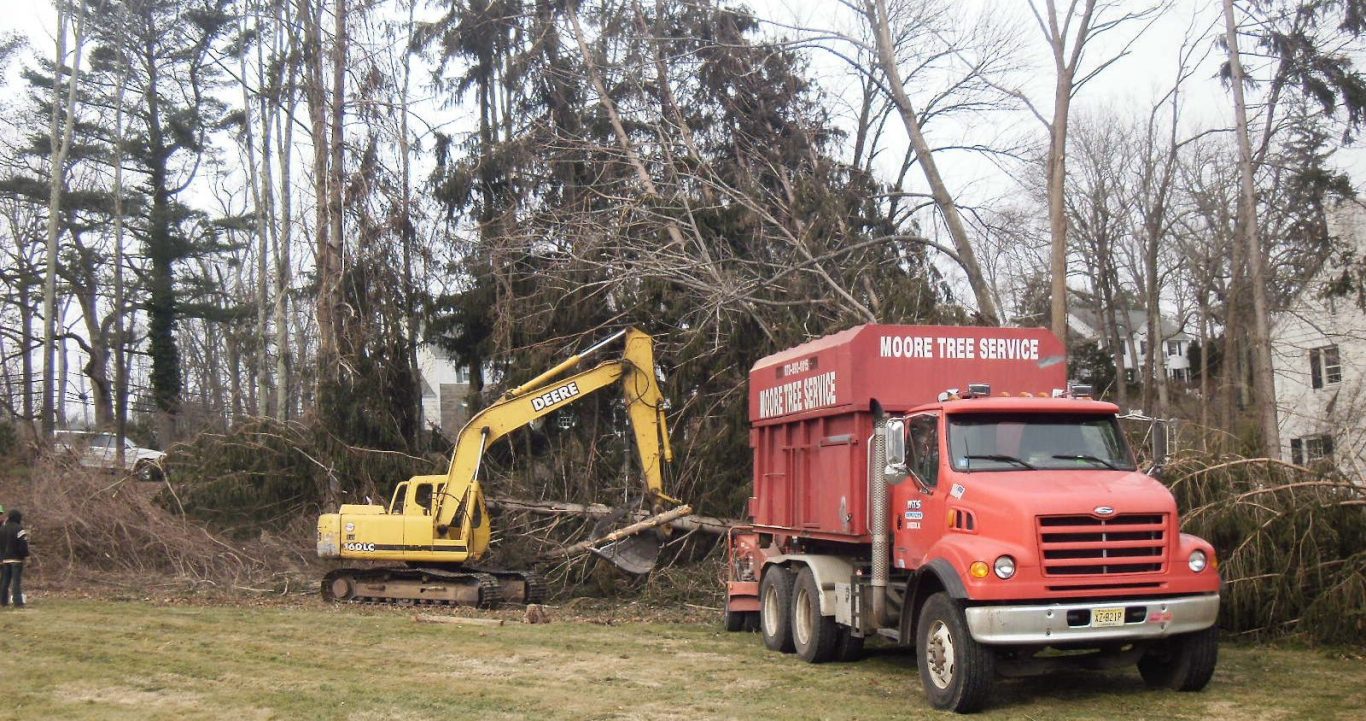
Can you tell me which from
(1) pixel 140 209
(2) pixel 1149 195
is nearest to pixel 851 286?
(2) pixel 1149 195

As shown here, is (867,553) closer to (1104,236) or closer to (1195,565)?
(1195,565)

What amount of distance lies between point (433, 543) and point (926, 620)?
9.75 m

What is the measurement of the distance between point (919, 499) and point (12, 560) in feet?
40.8

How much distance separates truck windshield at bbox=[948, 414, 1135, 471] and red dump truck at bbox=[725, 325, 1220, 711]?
12 millimetres

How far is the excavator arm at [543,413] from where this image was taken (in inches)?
687

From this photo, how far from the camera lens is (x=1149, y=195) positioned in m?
37.6

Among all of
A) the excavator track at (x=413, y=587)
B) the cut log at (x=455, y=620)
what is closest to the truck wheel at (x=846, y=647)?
the cut log at (x=455, y=620)

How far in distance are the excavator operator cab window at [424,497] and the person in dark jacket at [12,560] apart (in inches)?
204

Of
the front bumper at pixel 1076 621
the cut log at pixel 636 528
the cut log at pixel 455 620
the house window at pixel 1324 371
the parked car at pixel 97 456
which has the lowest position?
the cut log at pixel 455 620

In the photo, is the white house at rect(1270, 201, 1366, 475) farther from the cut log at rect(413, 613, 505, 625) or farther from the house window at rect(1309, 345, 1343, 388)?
the cut log at rect(413, 613, 505, 625)

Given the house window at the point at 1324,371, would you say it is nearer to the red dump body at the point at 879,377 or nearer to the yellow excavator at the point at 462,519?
the yellow excavator at the point at 462,519

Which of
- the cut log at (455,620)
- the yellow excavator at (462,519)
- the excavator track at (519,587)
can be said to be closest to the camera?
the cut log at (455,620)

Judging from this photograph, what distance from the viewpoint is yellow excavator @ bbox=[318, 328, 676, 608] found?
56.7ft

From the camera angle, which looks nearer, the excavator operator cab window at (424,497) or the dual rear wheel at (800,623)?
the dual rear wheel at (800,623)
